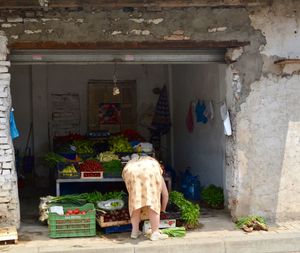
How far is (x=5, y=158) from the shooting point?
7.48 m

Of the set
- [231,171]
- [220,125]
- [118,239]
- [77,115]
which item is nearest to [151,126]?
[77,115]

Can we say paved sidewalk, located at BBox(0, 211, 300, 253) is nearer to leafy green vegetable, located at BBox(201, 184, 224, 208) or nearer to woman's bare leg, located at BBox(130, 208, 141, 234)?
woman's bare leg, located at BBox(130, 208, 141, 234)

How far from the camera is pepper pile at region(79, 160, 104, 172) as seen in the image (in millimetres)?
8633

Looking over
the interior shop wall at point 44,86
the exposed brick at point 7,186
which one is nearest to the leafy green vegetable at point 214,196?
the exposed brick at point 7,186

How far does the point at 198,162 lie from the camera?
34.9 feet

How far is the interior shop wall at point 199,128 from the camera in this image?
9.23 m

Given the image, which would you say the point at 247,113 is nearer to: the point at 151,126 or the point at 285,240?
the point at 285,240

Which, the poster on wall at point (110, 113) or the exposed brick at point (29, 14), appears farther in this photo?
the poster on wall at point (110, 113)

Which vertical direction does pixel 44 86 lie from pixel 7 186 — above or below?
above

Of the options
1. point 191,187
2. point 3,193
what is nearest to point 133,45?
point 3,193

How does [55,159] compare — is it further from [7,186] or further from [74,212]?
[74,212]

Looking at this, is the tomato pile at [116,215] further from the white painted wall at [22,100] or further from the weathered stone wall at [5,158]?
the white painted wall at [22,100]

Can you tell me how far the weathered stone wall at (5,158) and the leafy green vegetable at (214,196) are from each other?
133 inches

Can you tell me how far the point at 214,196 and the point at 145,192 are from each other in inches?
87.6
